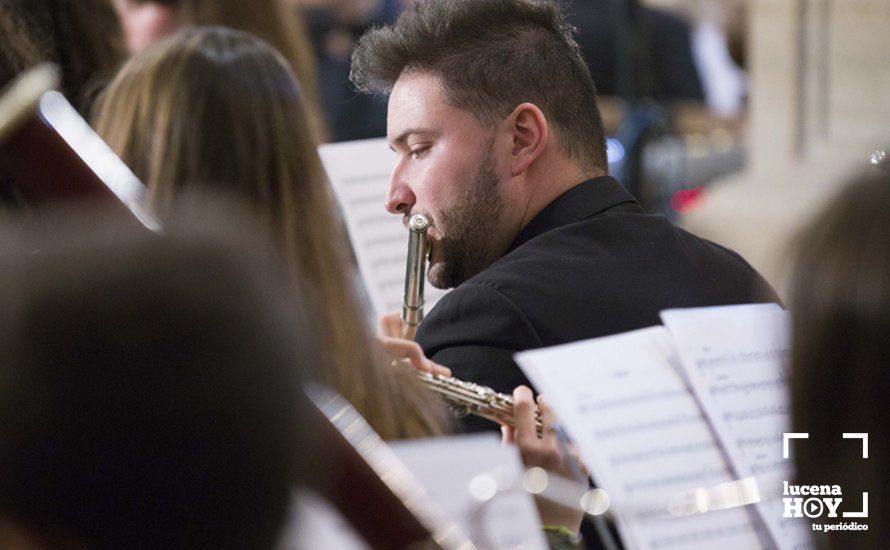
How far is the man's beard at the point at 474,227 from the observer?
275cm

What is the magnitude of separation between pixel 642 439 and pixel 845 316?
2.02 ft

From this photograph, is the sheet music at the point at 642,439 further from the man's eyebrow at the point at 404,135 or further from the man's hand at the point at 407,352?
the man's eyebrow at the point at 404,135

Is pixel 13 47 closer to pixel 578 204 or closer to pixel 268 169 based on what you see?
pixel 268 169

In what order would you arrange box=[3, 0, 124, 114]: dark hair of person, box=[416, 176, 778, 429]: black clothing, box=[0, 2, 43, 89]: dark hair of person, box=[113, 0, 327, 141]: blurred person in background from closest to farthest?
1. box=[416, 176, 778, 429]: black clothing
2. box=[0, 2, 43, 89]: dark hair of person
3. box=[3, 0, 124, 114]: dark hair of person
4. box=[113, 0, 327, 141]: blurred person in background

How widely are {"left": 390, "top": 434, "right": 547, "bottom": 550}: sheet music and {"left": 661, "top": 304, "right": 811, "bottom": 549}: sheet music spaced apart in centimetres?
36

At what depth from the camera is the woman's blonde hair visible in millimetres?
1748

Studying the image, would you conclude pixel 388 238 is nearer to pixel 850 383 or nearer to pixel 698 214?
pixel 850 383

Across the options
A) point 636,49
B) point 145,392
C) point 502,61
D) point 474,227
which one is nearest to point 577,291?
point 474,227

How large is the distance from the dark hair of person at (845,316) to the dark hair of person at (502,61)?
5.86ft

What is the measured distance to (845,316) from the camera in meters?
1.01

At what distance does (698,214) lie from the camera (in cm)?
557

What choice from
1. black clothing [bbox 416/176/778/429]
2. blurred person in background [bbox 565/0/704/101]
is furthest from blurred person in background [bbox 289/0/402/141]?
black clothing [bbox 416/176/778/429]

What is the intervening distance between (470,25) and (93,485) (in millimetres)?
2095

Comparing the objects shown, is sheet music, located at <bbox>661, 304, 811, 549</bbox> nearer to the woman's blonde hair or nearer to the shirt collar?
the woman's blonde hair
